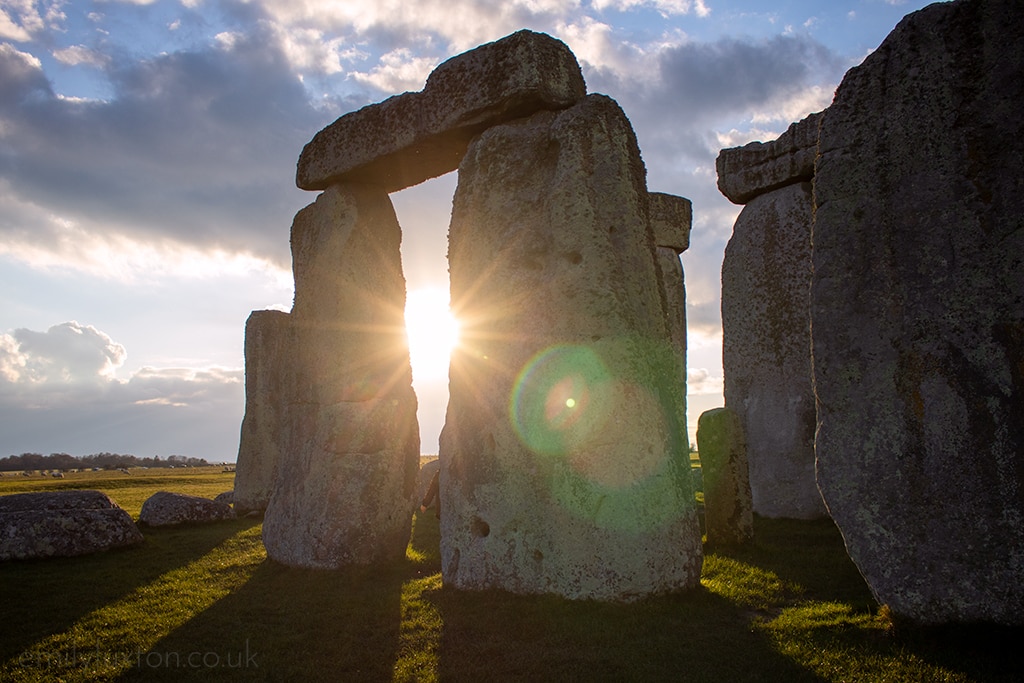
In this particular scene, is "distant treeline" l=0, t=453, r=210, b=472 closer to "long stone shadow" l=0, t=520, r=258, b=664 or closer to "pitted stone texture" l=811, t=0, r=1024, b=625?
"long stone shadow" l=0, t=520, r=258, b=664

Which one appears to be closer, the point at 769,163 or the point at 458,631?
the point at 458,631

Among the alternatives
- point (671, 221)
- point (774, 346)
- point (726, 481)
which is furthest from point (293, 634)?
point (671, 221)

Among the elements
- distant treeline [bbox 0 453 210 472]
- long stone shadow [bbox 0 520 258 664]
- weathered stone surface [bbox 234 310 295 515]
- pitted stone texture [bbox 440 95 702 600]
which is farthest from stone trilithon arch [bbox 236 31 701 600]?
distant treeline [bbox 0 453 210 472]

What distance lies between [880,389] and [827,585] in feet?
7.78

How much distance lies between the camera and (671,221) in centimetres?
1330

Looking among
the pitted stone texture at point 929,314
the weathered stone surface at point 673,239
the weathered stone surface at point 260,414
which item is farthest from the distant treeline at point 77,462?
the pitted stone texture at point 929,314

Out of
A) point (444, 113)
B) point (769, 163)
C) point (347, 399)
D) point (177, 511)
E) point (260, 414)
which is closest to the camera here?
point (444, 113)

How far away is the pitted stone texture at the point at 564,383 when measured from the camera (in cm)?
582

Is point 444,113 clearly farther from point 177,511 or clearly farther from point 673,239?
point 177,511

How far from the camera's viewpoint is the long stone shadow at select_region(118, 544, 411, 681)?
191 inches

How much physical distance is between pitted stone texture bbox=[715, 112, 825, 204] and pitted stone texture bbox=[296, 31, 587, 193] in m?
4.82

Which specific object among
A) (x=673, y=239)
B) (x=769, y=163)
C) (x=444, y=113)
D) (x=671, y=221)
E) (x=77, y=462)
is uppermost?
(x=769, y=163)

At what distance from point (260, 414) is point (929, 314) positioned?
12.0 meters

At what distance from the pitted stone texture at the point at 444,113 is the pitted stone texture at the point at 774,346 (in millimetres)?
4802
